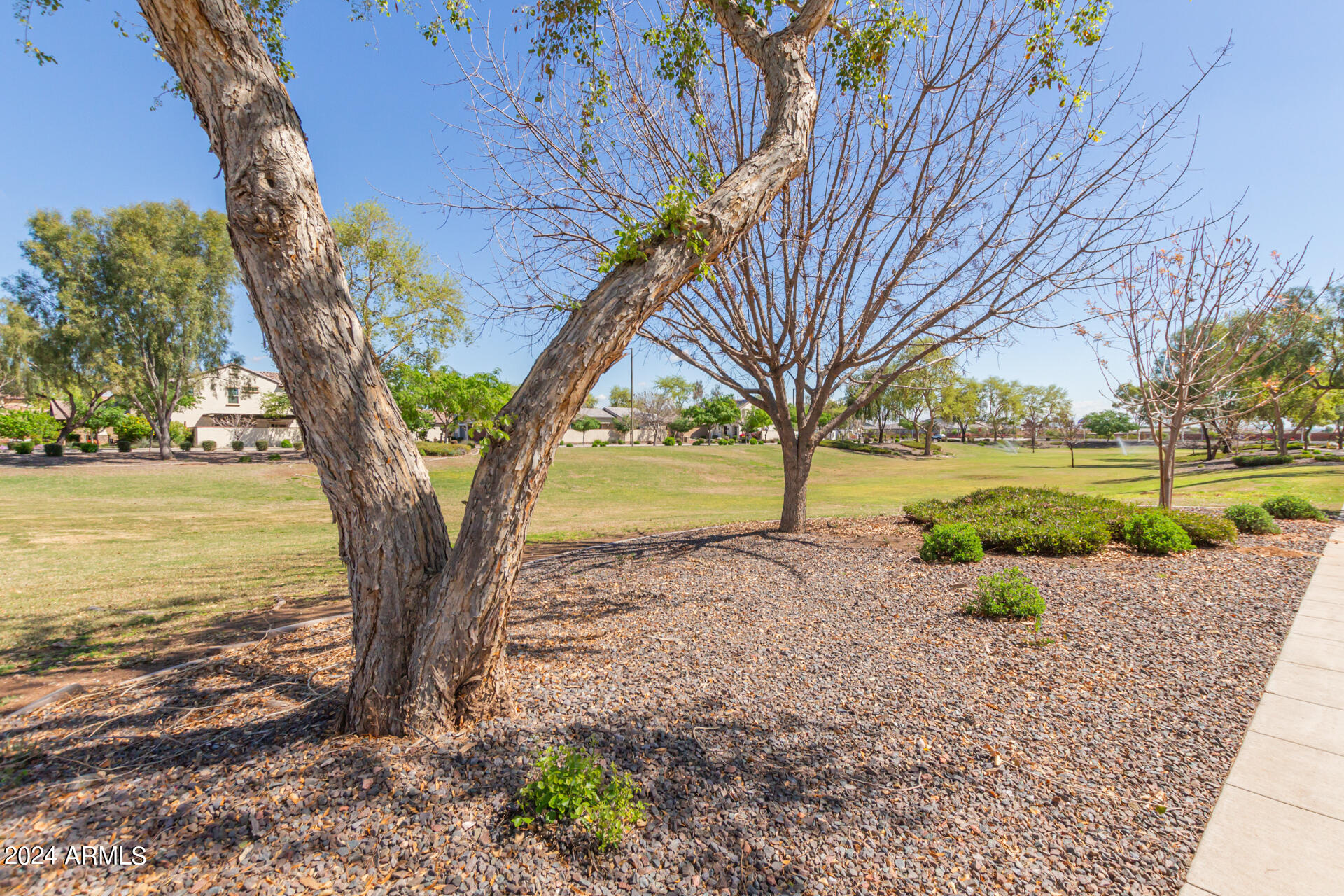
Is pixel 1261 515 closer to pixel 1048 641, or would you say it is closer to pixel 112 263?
pixel 1048 641

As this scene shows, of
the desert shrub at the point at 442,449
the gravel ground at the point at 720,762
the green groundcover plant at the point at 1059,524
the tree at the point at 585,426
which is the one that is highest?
the tree at the point at 585,426

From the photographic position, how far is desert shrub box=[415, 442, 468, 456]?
3338cm

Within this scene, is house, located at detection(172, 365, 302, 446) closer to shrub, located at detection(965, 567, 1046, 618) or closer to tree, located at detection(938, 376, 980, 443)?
shrub, located at detection(965, 567, 1046, 618)

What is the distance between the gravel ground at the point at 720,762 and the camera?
212 cm

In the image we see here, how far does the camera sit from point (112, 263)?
26797mm

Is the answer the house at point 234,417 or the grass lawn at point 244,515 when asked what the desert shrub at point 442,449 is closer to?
the grass lawn at point 244,515

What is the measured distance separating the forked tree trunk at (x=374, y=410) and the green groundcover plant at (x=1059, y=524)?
6.38 m

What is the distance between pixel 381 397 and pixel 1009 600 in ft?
16.7

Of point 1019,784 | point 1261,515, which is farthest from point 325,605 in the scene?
point 1261,515

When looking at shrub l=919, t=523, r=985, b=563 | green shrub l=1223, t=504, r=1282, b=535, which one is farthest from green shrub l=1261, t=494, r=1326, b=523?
shrub l=919, t=523, r=985, b=563

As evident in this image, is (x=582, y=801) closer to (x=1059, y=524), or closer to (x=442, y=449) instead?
(x=1059, y=524)

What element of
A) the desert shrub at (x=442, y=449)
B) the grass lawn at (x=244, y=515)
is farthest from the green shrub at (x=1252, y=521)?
the desert shrub at (x=442, y=449)

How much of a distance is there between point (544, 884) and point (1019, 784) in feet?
7.30

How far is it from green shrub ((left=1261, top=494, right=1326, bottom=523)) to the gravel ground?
21.2 ft
